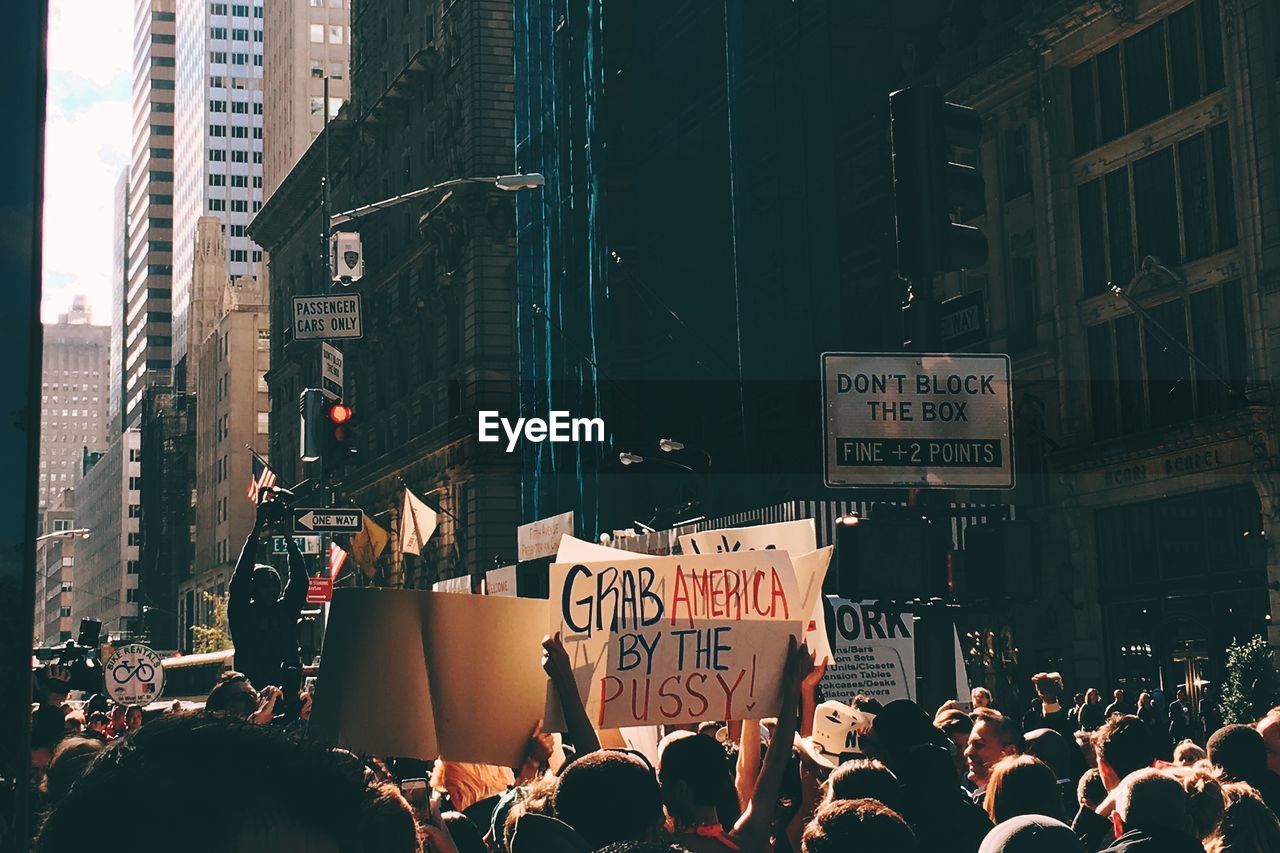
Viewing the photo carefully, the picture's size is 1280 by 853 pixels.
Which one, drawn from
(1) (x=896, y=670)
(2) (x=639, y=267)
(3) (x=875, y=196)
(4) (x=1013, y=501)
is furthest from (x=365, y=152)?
(1) (x=896, y=670)

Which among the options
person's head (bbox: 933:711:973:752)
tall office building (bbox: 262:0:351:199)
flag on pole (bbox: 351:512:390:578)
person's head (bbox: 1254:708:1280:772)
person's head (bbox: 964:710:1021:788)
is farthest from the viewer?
tall office building (bbox: 262:0:351:199)

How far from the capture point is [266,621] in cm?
1445

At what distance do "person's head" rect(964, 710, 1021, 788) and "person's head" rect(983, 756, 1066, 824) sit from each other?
195cm

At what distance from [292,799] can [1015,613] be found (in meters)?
35.2

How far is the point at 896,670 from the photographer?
12.8 meters

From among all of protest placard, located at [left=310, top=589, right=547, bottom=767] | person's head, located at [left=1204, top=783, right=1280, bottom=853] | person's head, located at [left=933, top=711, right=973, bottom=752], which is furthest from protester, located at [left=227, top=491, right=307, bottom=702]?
person's head, located at [left=1204, top=783, right=1280, bottom=853]

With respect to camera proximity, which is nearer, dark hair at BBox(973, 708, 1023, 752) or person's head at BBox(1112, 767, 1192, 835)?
person's head at BBox(1112, 767, 1192, 835)

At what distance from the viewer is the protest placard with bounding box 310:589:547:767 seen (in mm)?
6684

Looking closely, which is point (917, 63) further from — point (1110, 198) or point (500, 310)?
point (500, 310)

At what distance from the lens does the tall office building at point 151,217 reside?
18025 centimetres

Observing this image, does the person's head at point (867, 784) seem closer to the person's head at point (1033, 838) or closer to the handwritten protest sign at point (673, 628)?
the handwritten protest sign at point (673, 628)

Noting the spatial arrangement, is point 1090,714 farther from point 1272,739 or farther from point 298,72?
point 298,72

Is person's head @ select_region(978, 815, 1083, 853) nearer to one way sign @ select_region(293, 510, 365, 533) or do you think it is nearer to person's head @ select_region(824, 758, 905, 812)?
person's head @ select_region(824, 758, 905, 812)

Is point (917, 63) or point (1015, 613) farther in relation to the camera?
point (917, 63)
